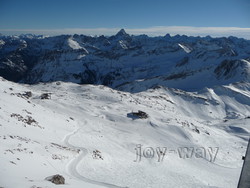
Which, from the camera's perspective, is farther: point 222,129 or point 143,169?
point 222,129

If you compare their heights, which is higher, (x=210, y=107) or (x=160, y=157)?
(x=160, y=157)

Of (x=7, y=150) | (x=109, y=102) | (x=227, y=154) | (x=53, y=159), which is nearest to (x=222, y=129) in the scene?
(x=227, y=154)

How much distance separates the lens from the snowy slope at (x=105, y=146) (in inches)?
813

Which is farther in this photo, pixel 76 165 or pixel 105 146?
pixel 105 146

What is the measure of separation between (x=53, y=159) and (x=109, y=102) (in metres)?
39.8

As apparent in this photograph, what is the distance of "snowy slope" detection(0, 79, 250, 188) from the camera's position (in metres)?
20.6

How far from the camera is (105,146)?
32.8 metres

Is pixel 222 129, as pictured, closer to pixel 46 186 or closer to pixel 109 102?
pixel 109 102

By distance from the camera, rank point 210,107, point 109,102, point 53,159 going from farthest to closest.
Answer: point 210,107 < point 109,102 < point 53,159

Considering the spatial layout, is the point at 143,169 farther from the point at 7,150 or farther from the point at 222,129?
the point at 222,129

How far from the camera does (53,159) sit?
22.9 meters

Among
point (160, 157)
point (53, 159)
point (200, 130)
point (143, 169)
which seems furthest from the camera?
point (200, 130)

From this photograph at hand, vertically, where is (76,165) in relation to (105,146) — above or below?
above

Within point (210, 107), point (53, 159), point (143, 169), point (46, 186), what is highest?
point (46, 186)
